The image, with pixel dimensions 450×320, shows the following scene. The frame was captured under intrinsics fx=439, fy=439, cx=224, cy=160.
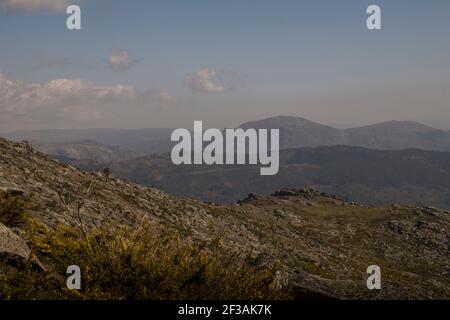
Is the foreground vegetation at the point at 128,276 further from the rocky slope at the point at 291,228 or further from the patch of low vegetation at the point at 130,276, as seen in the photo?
the rocky slope at the point at 291,228

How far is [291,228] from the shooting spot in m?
63.9

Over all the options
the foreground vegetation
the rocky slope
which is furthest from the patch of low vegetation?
the rocky slope

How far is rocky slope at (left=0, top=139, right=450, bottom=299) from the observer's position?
762 inches

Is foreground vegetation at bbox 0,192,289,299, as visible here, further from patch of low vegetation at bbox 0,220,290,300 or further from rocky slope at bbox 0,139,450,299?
rocky slope at bbox 0,139,450,299

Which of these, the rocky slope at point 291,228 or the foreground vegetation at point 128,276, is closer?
the foreground vegetation at point 128,276

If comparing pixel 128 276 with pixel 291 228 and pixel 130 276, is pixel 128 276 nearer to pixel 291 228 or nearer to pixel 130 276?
pixel 130 276

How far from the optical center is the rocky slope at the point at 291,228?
1934 centimetres

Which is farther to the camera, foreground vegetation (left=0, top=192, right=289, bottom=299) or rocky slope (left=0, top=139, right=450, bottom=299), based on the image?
rocky slope (left=0, top=139, right=450, bottom=299)

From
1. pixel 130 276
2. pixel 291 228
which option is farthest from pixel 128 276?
pixel 291 228

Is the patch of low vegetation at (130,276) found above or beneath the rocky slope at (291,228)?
above

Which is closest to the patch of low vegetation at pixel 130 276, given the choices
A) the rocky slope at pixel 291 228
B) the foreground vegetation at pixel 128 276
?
the foreground vegetation at pixel 128 276

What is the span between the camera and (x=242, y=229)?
158 ft

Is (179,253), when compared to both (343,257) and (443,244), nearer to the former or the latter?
(343,257)
